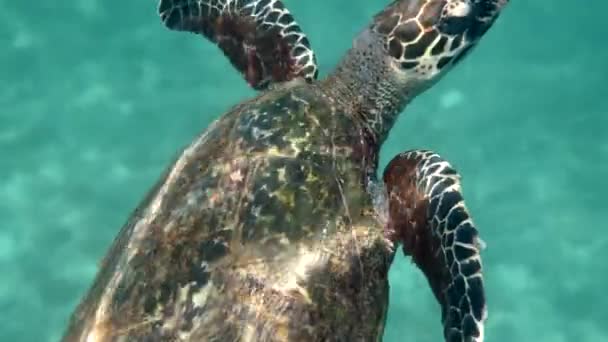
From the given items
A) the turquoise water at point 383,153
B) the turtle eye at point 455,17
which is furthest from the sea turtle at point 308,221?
the turquoise water at point 383,153

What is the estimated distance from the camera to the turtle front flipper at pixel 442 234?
13.0 feet

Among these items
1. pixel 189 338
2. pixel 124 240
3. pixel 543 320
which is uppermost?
pixel 543 320

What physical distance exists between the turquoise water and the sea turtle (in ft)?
18.2

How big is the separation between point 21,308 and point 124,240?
670 centimetres

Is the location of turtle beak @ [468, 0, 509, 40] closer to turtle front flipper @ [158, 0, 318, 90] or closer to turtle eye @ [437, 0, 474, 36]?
turtle eye @ [437, 0, 474, 36]

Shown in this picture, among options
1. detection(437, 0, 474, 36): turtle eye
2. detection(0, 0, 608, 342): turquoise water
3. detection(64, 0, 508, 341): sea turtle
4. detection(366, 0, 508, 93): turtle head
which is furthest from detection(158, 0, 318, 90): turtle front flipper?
detection(0, 0, 608, 342): turquoise water

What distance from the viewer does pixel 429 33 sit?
14.8 ft

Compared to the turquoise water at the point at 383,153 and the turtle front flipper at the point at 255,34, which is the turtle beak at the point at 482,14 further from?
the turquoise water at the point at 383,153

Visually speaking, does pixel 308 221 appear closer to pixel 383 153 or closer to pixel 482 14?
pixel 482 14

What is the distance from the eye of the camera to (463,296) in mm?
3992

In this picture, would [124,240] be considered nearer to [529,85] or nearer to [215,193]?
[215,193]

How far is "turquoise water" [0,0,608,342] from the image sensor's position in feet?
32.1

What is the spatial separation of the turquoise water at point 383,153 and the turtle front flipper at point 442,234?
18.1 ft

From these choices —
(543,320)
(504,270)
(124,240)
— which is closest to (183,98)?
(504,270)
